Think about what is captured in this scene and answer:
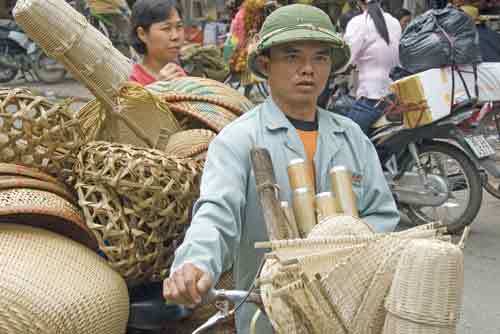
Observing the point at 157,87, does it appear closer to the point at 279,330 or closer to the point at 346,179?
the point at 346,179

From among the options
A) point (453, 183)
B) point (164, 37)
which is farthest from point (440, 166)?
point (164, 37)

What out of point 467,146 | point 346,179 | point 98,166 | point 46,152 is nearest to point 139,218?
point 98,166

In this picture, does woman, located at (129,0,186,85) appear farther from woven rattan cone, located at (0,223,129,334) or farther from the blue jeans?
the blue jeans

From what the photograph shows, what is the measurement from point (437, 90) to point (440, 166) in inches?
22.7

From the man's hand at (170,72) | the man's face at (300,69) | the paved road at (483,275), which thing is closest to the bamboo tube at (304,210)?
the man's face at (300,69)

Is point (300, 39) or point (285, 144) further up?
point (300, 39)

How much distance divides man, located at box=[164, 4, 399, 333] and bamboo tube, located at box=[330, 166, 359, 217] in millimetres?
161

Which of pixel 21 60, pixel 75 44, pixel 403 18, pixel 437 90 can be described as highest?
pixel 75 44

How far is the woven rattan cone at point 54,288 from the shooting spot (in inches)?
67.9

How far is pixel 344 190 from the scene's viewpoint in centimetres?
170

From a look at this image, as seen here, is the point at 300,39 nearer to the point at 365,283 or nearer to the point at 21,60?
the point at 365,283

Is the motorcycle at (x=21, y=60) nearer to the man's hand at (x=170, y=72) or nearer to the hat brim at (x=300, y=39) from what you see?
the man's hand at (x=170, y=72)

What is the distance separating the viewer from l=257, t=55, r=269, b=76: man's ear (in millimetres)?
2006

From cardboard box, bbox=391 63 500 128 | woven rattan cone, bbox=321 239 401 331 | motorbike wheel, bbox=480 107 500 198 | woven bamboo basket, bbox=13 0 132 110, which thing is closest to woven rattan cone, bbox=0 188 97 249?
A: woven bamboo basket, bbox=13 0 132 110
